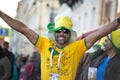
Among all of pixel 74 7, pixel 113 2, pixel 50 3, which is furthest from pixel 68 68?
pixel 50 3

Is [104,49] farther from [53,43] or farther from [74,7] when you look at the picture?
[74,7]

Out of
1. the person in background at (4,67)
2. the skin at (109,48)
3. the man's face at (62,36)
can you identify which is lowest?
the person in background at (4,67)

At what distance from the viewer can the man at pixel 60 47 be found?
629 centimetres

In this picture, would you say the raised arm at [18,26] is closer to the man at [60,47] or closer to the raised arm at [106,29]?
the man at [60,47]

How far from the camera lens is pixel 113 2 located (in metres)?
22.5

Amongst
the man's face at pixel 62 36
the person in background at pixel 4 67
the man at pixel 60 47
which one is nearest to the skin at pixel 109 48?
the man at pixel 60 47

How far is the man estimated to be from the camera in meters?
6.29

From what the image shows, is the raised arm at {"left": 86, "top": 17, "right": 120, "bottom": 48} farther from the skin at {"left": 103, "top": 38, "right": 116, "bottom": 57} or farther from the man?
the skin at {"left": 103, "top": 38, "right": 116, "bottom": 57}

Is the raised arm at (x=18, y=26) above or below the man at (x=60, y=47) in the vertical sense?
above

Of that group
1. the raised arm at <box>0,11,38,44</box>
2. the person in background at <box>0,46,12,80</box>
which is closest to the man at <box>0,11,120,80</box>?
the raised arm at <box>0,11,38,44</box>

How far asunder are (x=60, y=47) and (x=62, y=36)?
135mm

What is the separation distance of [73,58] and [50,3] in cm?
6098

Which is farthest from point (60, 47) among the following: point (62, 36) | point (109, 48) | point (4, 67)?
point (4, 67)

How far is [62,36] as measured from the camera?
6371mm
